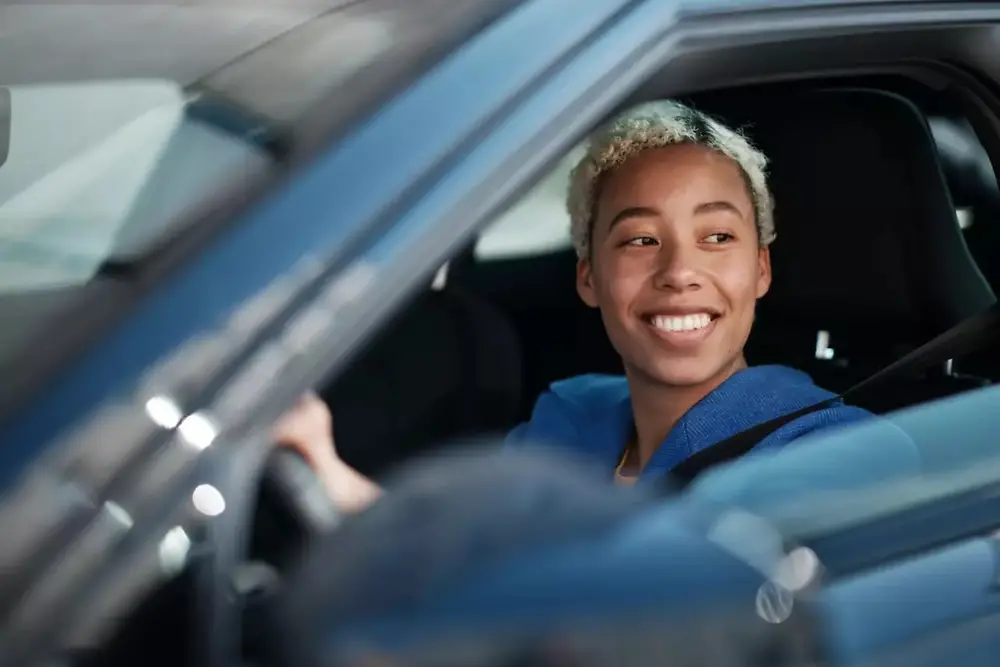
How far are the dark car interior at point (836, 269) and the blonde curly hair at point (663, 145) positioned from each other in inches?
1.8

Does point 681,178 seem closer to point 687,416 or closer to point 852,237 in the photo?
point 687,416

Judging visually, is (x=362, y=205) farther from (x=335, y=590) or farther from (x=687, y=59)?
(x=687, y=59)

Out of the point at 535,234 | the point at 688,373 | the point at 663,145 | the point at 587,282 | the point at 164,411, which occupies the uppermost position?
the point at 535,234

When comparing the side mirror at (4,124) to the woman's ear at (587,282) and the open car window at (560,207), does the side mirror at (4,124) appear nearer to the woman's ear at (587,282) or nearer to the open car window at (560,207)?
the open car window at (560,207)

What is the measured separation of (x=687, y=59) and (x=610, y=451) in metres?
0.82

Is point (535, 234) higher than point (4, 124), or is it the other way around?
point (535, 234)

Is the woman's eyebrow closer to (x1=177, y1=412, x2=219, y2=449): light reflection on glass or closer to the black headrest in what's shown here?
the black headrest

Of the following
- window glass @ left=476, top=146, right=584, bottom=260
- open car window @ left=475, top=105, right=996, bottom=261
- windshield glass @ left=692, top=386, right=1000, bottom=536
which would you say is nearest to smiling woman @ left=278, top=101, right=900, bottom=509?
open car window @ left=475, top=105, right=996, bottom=261

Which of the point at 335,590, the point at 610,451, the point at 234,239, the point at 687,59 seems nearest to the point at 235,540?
the point at 335,590

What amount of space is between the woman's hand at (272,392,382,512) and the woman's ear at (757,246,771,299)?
103 centimetres

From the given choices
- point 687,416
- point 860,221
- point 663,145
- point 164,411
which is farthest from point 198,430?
point 860,221

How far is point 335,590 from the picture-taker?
89 cm

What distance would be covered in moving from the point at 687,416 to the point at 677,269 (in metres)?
0.24

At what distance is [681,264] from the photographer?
184cm
